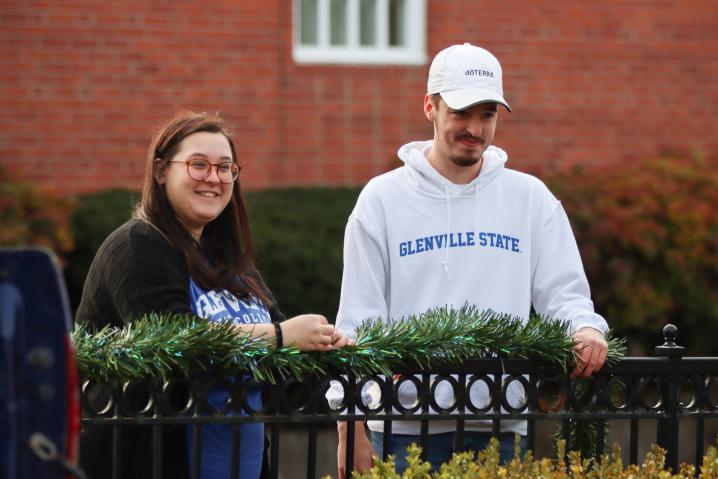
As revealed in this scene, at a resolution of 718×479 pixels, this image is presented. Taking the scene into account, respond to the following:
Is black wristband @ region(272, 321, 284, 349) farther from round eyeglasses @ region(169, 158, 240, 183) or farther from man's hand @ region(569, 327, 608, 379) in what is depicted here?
man's hand @ region(569, 327, 608, 379)

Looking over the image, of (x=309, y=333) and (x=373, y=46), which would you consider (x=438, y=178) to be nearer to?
(x=309, y=333)

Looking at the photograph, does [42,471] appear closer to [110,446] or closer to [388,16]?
[110,446]

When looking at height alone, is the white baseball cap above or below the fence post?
above

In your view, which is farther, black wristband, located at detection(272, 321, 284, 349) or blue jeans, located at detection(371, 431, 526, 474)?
blue jeans, located at detection(371, 431, 526, 474)

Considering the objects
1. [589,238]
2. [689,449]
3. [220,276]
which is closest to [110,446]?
[220,276]

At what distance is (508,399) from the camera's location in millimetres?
3932

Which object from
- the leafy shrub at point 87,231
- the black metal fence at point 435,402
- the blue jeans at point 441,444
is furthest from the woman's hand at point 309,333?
the leafy shrub at point 87,231

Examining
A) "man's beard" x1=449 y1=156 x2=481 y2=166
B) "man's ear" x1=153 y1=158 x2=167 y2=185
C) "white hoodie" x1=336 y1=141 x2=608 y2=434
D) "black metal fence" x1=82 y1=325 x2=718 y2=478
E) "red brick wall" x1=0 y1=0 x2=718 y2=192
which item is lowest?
"black metal fence" x1=82 y1=325 x2=718 y2=478

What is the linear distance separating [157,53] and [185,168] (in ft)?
17.6

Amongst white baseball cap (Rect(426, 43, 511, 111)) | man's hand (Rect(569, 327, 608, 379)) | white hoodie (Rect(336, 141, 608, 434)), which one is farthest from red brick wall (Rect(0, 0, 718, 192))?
man's hand (Rect(569, 327, 608, 379))

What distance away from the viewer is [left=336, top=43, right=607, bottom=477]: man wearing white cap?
3936mm

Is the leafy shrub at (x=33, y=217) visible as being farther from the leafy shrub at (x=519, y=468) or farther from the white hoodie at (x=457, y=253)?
the leafy shrub at (x=519, y=468)

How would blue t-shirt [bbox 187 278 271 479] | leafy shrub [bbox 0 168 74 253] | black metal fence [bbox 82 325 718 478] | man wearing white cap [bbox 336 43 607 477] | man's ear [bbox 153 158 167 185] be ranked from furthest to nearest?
leafy shrub [bbox 0 168 74 253]
man wearing white cap [bbox 336 43 607 477]
man's ear [bbox 153 158 167 185]
blue t-shirt [bbox 187 278 271 479]
black metal fence [bbox 82 325 718 478]

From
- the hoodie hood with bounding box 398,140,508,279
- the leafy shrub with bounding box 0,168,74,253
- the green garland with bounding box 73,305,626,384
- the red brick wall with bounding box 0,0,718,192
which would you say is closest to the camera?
the green garland with bounding box 73,305,626,384
